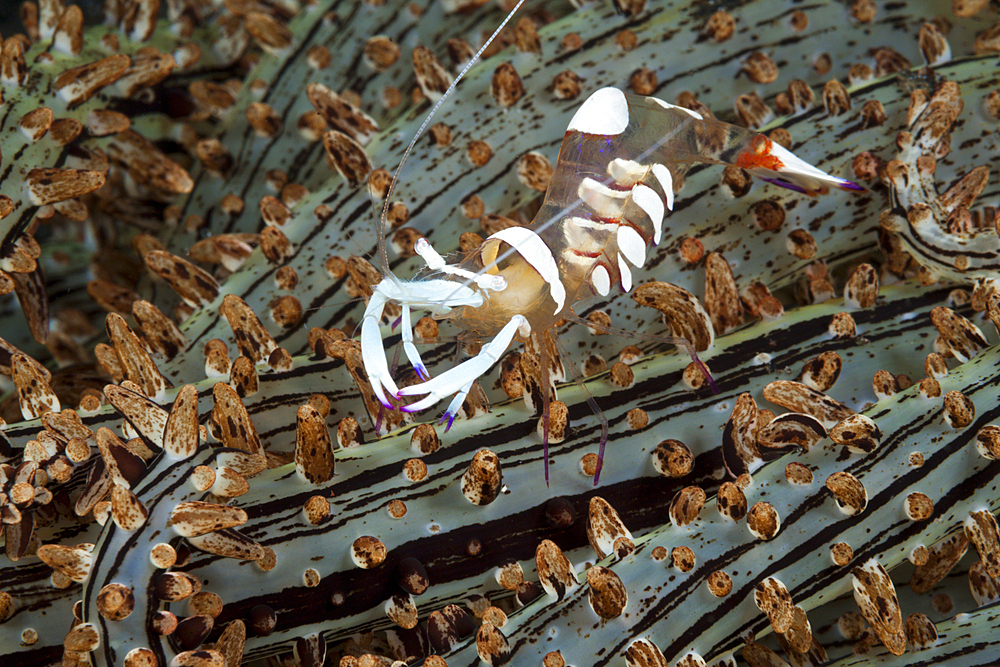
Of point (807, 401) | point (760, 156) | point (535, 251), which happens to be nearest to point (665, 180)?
point (760, 156)

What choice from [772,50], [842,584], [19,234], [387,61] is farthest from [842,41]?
[19,234]

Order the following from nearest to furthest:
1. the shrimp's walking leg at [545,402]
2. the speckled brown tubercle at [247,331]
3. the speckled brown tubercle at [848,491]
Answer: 1. the speckled brown tubercle at [848,491]
2. the shrimp's walking leg at [545,402]
3. the speckled brown tubercle at [247,331]

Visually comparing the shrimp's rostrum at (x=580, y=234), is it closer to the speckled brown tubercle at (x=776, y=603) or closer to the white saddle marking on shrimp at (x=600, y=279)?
the white saddle marking on shrimp at (x=600, y=279)

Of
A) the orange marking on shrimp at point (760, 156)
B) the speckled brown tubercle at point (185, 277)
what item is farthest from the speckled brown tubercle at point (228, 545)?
the orange marking on shrimp at point (760, 156)

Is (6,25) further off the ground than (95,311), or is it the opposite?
(6,25)

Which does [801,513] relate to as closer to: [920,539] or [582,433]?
[920,539]

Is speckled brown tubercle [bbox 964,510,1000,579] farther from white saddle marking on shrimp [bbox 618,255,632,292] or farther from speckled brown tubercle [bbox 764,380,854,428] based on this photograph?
white saddle marking on shrimp [bbox 618,255,632,292]
